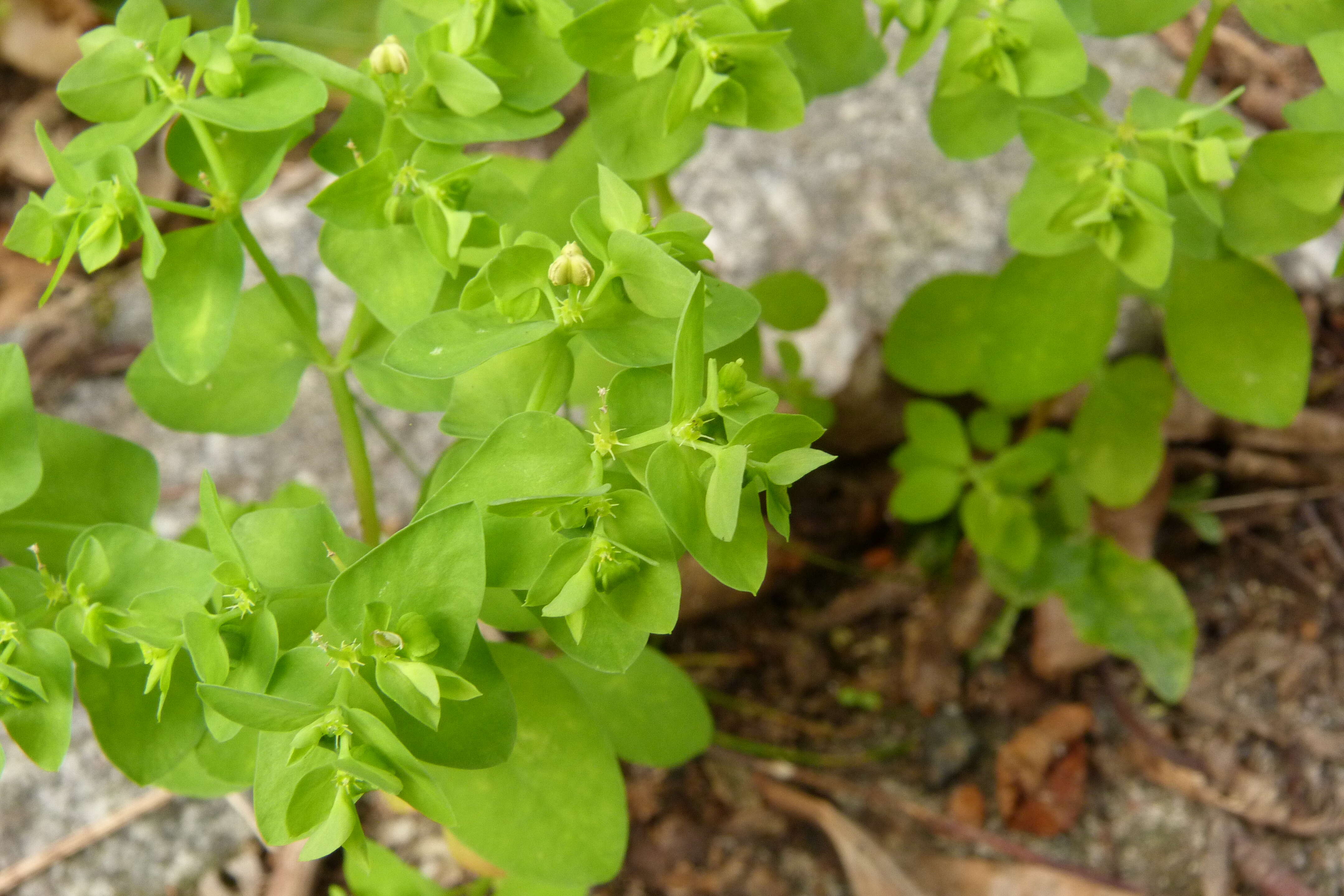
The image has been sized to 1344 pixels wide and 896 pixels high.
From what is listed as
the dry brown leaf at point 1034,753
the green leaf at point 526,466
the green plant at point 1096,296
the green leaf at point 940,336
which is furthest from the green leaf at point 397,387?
the dry brown leaf at point 1034,753

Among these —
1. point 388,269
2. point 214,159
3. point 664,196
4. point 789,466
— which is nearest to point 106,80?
point 214,159

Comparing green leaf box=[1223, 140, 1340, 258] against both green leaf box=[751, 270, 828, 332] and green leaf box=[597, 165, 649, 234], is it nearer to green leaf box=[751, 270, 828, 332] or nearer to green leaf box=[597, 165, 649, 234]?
green leaf box=[751, 270, 828, 332]

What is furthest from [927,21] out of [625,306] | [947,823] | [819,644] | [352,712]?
[947,823]

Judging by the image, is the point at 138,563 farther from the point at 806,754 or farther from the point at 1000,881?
the point at 1000,881

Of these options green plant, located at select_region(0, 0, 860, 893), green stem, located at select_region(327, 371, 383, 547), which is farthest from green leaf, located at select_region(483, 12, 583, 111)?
green stem, located at select_region(327, 371, 383, 547)

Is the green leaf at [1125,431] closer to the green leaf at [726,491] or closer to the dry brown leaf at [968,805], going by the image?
the dry brown leaf at [968,805]
